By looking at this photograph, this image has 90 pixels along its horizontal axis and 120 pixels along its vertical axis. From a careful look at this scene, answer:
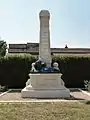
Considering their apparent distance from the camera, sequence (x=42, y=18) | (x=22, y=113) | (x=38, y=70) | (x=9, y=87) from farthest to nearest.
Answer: (x=9, y=87), (x=42, y=18), (x=38, y=70), (x=22, y=113)

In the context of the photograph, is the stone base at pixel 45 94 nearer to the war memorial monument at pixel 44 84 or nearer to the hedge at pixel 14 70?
the war memorial monument at pixel 44 84

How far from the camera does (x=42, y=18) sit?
15891mm

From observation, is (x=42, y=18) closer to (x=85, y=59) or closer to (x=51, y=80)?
(x=51, y=80)

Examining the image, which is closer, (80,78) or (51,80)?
(51,80)

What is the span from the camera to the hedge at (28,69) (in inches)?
848

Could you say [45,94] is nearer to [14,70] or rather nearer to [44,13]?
[44,13]

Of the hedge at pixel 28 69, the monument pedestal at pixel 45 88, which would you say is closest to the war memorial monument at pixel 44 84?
the monument pedestal at pixel 45 88

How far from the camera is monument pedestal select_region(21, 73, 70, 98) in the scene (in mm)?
13477

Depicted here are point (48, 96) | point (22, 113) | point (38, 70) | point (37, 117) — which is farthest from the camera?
point (38, 70)

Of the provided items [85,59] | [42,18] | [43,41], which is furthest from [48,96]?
[85,59]

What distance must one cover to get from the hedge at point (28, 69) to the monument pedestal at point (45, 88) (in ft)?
23.5

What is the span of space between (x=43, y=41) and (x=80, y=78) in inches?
294

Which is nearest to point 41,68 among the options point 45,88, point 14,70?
point 45,88

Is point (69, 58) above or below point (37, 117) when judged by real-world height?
above
